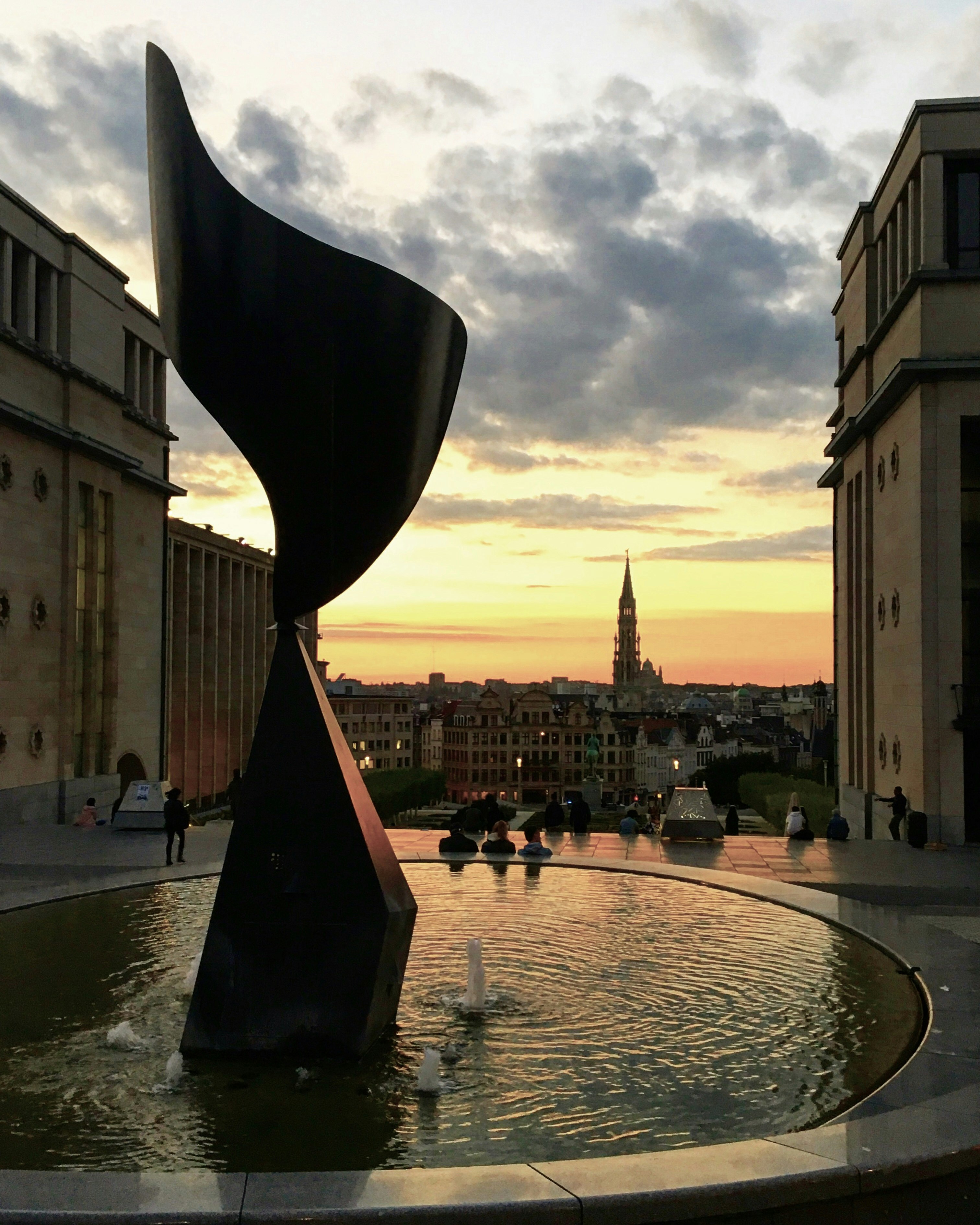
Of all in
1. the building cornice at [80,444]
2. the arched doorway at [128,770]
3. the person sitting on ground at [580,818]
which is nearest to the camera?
the person sitting on ground at [580,818]

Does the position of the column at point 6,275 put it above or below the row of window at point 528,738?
above

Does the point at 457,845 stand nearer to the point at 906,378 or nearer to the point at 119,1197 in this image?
the point at 119,1197

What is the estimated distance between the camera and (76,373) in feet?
121

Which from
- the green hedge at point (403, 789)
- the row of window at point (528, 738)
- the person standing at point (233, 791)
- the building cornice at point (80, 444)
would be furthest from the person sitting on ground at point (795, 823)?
the row of window at point (528, 738)

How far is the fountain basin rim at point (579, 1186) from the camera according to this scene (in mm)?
6363

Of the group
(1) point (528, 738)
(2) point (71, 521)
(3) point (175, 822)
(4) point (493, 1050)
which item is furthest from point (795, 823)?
(1) point (528, 738)

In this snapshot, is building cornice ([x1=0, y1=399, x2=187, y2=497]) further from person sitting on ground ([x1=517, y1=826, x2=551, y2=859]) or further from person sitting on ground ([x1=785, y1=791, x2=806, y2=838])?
person sitting on ground ([x1=785, y1=791, x2=806, y2=838])

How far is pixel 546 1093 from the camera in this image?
8.84 m

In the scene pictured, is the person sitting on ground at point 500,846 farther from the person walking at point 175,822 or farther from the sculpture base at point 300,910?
the sculpture base at point 300,910

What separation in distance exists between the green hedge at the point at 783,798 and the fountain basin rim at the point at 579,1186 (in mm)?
25832

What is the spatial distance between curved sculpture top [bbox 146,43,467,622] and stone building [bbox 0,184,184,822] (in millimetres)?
23814

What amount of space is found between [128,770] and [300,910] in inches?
1403

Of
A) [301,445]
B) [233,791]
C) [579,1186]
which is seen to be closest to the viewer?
[579,1186]

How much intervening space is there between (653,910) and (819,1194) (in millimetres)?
9842
